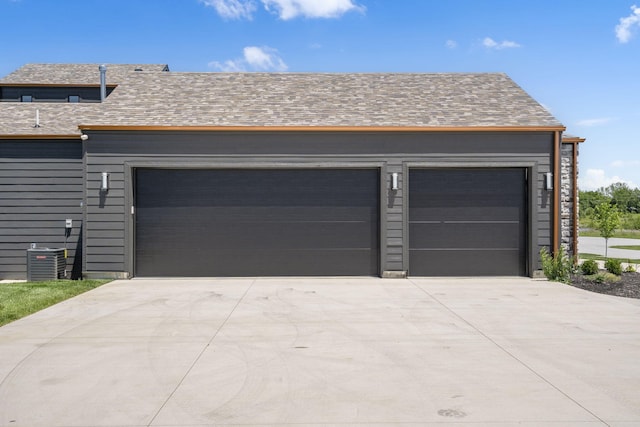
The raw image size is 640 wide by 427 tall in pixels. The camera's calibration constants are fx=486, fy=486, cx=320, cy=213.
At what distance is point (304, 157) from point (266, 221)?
187 centimetres

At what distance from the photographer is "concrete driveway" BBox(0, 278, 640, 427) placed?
13.1 feet

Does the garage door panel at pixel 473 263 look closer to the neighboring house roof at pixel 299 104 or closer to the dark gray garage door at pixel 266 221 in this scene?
the dark gray garage door at pixel 266 221

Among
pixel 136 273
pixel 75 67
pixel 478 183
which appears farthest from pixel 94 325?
pixel 75 67

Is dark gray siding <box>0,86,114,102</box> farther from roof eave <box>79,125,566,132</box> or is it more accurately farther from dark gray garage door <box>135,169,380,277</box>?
dark gray garage door <box>135,169,380,277</box>

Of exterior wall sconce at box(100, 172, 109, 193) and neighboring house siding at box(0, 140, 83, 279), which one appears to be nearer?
exterior wall sconce at box(100, 172, 109, 193)

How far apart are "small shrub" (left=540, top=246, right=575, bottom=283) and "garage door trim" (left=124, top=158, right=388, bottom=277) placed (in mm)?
3851

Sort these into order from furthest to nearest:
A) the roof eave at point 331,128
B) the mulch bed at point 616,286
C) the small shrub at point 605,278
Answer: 1. the roof eave at point 331,128
2. the small shrub at point 605,278
3. the mulch bed at point 616,286

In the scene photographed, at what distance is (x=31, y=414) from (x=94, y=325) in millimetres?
3257

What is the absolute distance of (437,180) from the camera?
12250 millimetres

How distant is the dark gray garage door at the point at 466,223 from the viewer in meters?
12.2

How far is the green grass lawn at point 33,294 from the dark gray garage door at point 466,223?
25.3 feet

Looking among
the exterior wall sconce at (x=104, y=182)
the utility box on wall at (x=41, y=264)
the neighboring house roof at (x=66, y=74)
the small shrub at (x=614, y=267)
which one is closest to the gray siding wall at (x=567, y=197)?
the small shrub at (x=614, y=267)

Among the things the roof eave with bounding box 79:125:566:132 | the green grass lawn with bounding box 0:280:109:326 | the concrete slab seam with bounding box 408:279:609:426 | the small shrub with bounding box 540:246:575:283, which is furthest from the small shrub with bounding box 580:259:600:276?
the green grass lawn with bounding box 0:280:109:326

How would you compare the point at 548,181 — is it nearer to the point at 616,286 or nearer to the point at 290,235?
the point at 616,286
